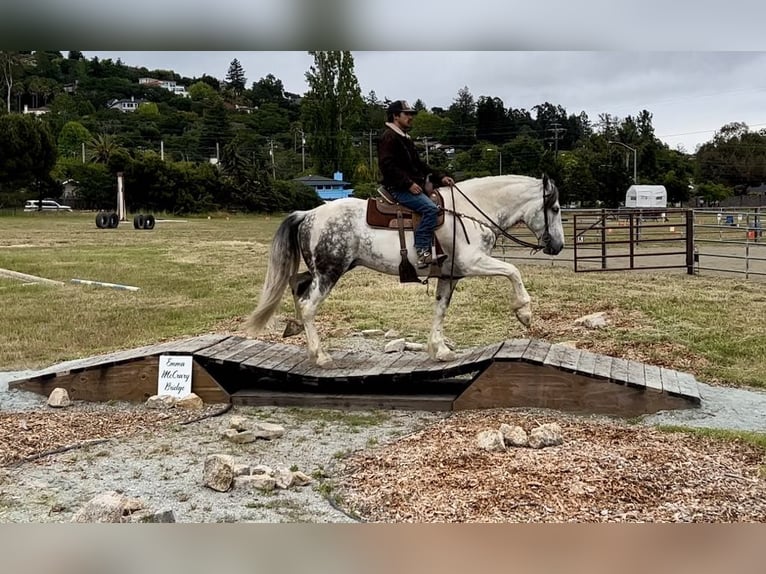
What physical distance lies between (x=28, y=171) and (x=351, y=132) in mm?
4250

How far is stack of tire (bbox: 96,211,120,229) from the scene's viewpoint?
9.58 m

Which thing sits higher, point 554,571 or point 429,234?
point 429,234

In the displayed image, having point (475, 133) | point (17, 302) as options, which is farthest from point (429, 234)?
point (17, 302)

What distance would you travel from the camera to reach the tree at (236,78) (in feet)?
21.2

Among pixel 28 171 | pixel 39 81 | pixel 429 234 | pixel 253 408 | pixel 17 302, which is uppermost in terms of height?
pixel 39 81

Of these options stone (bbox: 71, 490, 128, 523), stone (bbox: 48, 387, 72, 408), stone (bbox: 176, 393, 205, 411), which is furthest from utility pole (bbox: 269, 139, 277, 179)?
stone (bbox: 71, 490, 128, 523)

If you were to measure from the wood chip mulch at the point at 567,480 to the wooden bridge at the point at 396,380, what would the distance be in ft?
1.71

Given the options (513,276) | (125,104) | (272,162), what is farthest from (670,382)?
(125,104)

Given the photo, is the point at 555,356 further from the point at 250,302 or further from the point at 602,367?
the point at 250,302

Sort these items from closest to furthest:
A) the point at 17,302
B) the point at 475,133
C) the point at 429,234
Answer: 1. the point at 429,234
2. the point at 475,133
3. the point at 17,302

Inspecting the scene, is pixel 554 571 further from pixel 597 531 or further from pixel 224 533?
pixel 224 533

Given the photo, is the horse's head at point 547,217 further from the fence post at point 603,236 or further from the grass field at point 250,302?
the fence post at point 603,236

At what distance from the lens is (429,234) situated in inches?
207

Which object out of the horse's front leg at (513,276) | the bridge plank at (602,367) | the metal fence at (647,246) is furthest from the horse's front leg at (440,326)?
the metal fence at (647,246)
